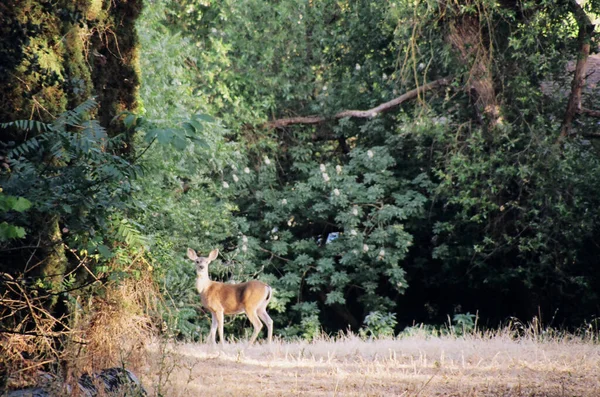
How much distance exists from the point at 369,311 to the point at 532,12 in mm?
7058

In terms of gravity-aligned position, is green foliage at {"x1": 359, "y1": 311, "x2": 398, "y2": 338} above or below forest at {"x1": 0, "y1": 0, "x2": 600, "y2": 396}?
below

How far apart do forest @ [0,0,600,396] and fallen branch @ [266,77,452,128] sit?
0.05 meters

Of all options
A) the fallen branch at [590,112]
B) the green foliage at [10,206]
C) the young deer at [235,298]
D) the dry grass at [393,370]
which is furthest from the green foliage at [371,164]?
the green foliage at [10,206]

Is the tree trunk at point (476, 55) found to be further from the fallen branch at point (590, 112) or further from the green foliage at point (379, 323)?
the green foliage at point (379, 323)

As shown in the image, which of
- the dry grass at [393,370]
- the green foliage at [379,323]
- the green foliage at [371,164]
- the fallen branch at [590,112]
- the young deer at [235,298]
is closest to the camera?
the dry grass at [393,370]

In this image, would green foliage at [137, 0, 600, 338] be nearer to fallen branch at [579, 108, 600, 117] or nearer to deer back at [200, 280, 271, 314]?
fallen branch at [579, 108, 600, 117]

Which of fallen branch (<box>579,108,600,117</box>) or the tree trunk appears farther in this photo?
fallen branch (<box>579,108,600,117</box>)

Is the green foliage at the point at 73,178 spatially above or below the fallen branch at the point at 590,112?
below

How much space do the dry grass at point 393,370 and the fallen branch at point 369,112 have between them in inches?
286

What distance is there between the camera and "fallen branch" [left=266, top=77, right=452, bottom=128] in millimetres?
16172

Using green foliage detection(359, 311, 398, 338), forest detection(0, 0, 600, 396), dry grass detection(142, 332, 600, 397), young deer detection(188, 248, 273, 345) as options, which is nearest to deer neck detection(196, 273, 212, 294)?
young deer detection(188, 248, 273, 345)

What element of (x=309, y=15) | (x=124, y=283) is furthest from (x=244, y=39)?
(x=124, y=283)

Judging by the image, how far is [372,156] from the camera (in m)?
16.7

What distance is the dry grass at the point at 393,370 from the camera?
6680 millimetres
